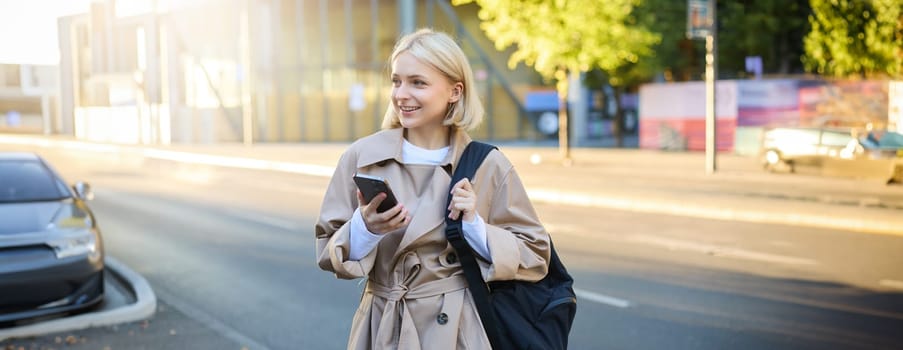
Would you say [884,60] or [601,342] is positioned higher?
[884,60]

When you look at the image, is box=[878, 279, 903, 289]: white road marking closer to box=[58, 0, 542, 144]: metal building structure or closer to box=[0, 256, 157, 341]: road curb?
box=[0, 256, 157, 341]: road curb

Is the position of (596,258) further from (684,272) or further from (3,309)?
(3,309)

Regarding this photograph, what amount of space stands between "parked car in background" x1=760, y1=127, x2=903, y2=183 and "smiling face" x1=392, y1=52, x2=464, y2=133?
17.6 m

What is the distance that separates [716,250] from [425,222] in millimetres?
8929

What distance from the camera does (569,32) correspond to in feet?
78.2

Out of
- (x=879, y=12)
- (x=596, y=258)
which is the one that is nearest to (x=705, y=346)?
(x=596, y=258)

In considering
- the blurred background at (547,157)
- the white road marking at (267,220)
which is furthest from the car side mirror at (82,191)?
the white road marking at (267,220)

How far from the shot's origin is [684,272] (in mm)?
9633

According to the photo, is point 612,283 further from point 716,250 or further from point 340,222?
point 340,222

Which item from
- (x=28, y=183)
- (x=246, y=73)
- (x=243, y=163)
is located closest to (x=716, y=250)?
(x=28, y=183)

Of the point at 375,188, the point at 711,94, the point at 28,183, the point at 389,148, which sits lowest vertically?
the point at 28,183

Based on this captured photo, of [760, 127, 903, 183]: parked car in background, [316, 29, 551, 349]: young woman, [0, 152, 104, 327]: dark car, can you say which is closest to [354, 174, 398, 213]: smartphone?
[316, 29, 551, 349]: young woman

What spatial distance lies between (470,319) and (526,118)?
136 feet

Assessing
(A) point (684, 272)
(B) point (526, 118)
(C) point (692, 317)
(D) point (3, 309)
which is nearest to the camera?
(D) point (3, 309)
